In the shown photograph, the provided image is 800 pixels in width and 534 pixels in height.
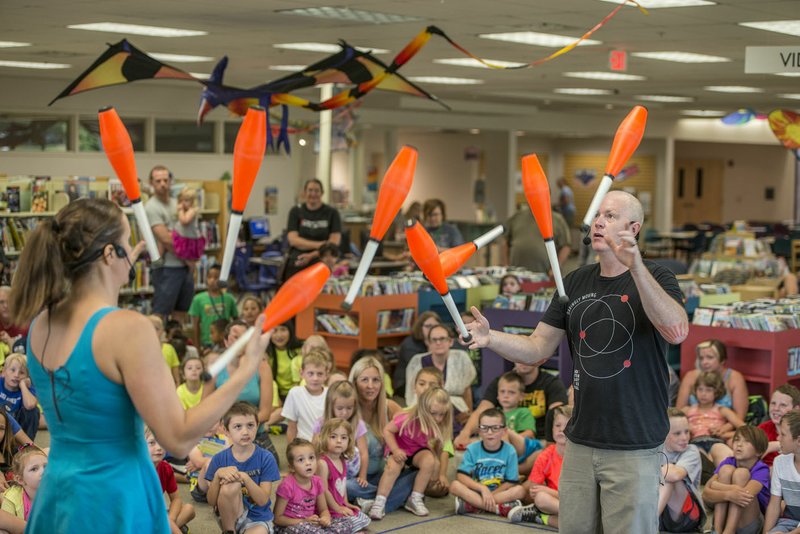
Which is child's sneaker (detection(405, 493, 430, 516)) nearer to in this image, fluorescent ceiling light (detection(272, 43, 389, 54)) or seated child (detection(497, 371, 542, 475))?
seated child (detection(497, 371, 542, 475))

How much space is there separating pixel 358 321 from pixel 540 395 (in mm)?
2315

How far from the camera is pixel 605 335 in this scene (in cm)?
345

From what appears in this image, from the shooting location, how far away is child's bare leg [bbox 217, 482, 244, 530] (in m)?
5.24

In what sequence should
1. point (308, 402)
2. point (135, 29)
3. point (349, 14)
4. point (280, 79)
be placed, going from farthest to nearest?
1. point (135, 29)
2. point (280, 79)
3. point (349, 14)
4. point (308, 402)

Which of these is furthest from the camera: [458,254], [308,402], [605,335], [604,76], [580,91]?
[580,91]

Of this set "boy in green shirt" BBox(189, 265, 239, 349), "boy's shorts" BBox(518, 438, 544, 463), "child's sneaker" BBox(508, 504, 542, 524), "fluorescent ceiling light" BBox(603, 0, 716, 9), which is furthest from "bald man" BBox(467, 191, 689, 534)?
"boy in green shirt" BBox(189, 265, 239, 349)

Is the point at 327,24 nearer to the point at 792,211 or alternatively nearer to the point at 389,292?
the point at 389,292

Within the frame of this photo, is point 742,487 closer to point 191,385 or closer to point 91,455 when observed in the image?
point 191,385

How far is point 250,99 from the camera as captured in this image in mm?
9266

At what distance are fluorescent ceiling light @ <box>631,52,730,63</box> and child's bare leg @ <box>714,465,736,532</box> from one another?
603 centimetres

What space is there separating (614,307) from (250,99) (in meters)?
6.34

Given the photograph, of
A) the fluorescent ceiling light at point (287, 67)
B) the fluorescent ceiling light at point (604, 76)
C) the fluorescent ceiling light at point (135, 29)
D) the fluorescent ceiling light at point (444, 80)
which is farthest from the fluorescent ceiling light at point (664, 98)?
the fluorescent ceiling light at point (135, 29)

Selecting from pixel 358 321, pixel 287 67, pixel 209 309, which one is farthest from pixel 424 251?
pixel 287 67

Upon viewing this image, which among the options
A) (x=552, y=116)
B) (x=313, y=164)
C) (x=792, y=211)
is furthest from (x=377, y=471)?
(x=792, y=211)
